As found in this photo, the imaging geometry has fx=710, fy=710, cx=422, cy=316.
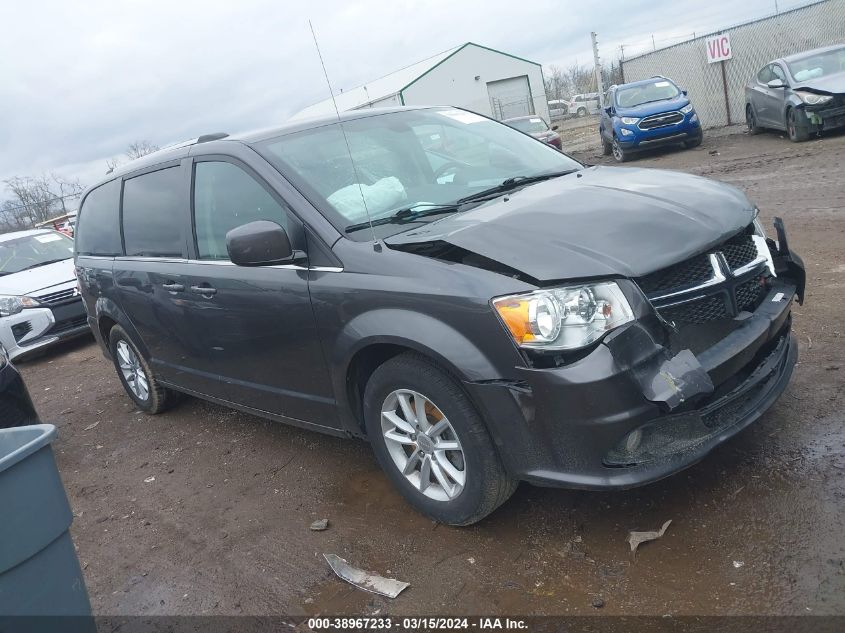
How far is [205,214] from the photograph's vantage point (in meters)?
4.11

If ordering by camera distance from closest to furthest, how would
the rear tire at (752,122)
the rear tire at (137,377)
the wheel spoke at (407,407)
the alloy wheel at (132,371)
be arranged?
1. the wheel spoke at (407,407)
2. the rear tire at (137,377)
3. the alloy wheel at (132,371)
4. the rear tire at (752,122)

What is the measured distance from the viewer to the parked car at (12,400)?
4203 mm

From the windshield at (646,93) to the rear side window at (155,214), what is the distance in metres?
13.6

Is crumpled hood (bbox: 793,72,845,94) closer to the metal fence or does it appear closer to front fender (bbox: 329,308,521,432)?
the metal fence

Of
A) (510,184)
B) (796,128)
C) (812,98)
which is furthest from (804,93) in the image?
(510,184)

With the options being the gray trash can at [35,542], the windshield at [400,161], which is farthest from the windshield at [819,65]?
the gray trash can at [35,542]

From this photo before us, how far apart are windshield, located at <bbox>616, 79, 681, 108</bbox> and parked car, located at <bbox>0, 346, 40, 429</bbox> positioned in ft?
48.3

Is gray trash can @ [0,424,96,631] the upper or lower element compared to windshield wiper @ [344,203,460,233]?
lower

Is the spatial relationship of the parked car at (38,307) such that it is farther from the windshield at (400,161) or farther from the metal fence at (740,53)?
the metal fence at (740,53)

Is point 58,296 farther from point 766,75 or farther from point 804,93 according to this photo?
point 766,75

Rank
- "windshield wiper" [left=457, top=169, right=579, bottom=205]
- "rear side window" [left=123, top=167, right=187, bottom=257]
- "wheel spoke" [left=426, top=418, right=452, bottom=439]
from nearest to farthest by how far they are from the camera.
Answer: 1. "wheel spoke" [left=426, top=418, right=452, bottom=439]
2. "windshield wiper" [left=457, top=169, right=579, bottom=205]
3. "rear side window" [left=123, top=167, right=187, bottom=257]

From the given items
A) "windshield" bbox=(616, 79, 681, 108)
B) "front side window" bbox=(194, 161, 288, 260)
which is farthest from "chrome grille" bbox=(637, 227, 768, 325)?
"windshield" bbox=(616, 79, 681, 108)

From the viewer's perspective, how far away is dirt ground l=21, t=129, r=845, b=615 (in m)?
2.61

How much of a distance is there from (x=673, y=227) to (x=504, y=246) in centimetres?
71
